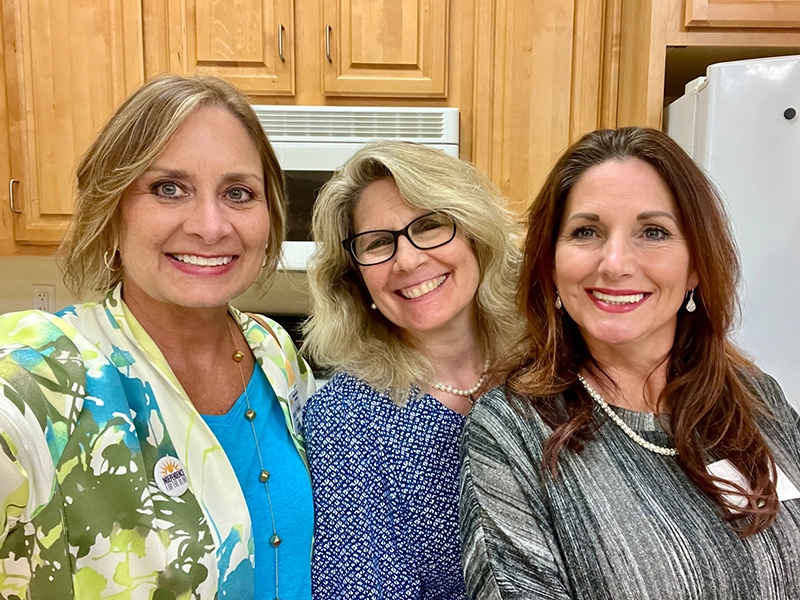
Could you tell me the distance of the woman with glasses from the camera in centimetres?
106

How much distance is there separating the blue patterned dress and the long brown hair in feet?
0.75

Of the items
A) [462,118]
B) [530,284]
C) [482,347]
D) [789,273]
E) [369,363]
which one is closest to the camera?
[530,284]

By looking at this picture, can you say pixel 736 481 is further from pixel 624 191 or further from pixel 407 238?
pixel 407 238

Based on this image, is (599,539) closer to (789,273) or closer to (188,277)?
(188,277)

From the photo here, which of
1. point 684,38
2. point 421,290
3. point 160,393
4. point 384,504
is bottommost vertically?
point 384,504

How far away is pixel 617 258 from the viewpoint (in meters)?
0.92

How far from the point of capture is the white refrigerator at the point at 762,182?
1444 mm

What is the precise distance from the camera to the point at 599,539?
2.73ft

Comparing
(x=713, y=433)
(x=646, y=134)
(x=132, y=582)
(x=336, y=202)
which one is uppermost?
(x=646, y=134)

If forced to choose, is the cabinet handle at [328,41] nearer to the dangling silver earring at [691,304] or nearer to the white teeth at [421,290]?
the white teeth at [421,290]

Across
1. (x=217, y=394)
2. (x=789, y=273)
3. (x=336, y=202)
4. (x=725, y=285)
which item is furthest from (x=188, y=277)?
(x=789, y=273)

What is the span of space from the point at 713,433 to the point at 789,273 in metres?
0.76

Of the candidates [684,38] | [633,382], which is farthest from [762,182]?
[633,382]

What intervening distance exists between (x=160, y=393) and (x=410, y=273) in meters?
0.51
